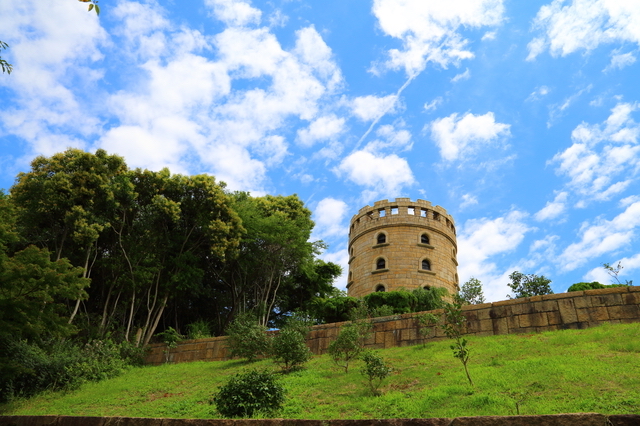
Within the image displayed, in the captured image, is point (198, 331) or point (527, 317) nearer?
point (527, 317)

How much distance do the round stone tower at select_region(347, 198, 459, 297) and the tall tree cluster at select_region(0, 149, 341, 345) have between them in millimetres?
3547

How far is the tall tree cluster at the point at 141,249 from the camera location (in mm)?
16641

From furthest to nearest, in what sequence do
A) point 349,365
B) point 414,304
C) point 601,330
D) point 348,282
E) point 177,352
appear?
1. point 348,282
2. point 414,304
3. point 177,352
4. point 349,365
5. point 601,330

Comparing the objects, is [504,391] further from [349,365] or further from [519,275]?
[519,275]

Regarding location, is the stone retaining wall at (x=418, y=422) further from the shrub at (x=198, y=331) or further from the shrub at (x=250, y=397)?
the shrub at (x=198, y=331)

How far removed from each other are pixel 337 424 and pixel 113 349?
14578 millimetres

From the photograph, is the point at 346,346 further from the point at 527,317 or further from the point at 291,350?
the point at 527,317

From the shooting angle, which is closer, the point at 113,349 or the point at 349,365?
the point at 349,365

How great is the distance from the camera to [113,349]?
17.2m

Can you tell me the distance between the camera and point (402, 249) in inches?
1104

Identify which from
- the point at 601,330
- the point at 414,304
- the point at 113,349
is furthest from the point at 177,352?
the point at 601,330

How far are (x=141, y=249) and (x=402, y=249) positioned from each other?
A: 48.8 ft

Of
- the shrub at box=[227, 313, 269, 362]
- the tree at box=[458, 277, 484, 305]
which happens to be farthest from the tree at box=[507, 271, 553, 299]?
the shrub at box=[227, 313, 269, 362]

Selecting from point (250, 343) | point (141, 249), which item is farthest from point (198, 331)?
point (250, 343)
